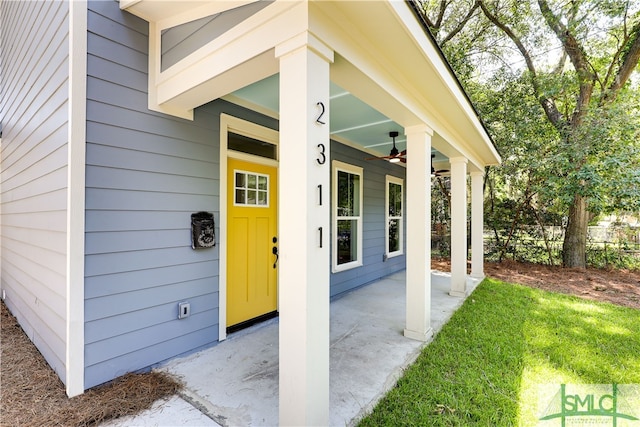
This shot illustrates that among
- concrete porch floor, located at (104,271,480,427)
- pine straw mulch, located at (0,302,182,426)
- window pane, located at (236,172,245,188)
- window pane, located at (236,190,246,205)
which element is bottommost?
concrete porch floor, located at (104,271,480,427)

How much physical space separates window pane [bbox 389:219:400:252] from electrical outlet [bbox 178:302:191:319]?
5019 mm

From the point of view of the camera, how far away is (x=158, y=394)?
213 cm

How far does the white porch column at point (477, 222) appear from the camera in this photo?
241 inches

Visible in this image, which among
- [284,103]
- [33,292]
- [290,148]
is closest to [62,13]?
[284,103]

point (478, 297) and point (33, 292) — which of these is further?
point (478, 297)

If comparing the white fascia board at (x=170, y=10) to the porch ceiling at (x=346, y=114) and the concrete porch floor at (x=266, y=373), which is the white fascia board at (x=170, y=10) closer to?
the porch ceiling at (x=346, y=114)

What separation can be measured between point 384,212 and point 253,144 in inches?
151

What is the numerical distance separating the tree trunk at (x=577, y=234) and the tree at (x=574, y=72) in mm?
20

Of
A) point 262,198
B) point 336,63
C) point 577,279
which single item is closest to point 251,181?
point 262,198

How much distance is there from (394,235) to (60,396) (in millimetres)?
6234

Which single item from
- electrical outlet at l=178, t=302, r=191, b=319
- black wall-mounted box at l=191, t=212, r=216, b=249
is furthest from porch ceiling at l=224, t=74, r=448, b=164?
electrical outlet at l=178, t=302, r=191, b=319

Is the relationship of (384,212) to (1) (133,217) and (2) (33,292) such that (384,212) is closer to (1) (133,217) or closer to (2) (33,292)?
(1) (133,217)

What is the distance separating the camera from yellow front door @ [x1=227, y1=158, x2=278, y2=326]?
10.6ft

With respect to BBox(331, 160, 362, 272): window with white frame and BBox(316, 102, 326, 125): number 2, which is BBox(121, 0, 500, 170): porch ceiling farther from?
BBox(331, 160, 362, 272): window with white frame
